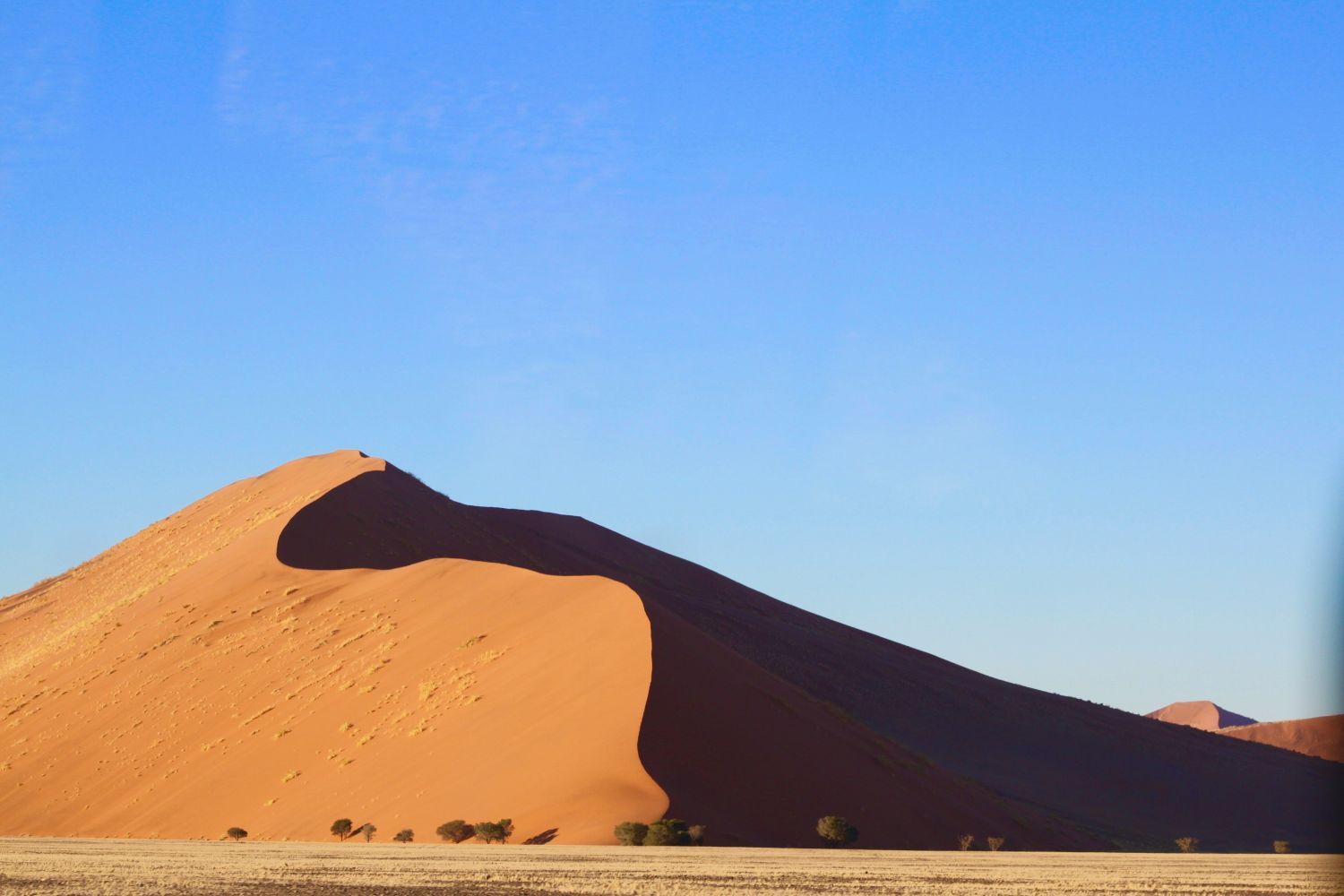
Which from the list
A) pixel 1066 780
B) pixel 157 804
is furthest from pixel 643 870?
pixel 1066 780

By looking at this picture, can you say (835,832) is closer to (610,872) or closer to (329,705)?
(610,872)

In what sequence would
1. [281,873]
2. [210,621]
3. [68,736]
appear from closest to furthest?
1. [281,873]
2. [68,736]
3. [210,621]

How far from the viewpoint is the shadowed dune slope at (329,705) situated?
119ft

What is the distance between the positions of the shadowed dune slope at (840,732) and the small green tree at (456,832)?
15.6 feet

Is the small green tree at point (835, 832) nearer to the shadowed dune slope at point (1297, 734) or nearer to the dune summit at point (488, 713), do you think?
the dune summit at point (488, 713)

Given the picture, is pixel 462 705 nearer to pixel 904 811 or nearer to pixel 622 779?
pixel 622 779

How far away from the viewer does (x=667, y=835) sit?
3073cm

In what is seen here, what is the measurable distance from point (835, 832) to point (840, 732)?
8516 millimetres

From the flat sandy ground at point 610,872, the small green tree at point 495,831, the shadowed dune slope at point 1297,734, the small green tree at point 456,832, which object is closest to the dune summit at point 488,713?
the small green tree at point 495,831

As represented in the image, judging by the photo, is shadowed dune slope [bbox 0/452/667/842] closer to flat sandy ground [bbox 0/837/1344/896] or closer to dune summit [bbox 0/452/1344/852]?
dune summit [bbox 0/452/1344/852]

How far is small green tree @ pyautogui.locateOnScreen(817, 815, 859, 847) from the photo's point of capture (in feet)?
111

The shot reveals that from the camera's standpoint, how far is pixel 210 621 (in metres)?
59.7

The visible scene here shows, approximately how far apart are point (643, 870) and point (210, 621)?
3976 cm

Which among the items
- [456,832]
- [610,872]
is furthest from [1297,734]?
[610,872]
